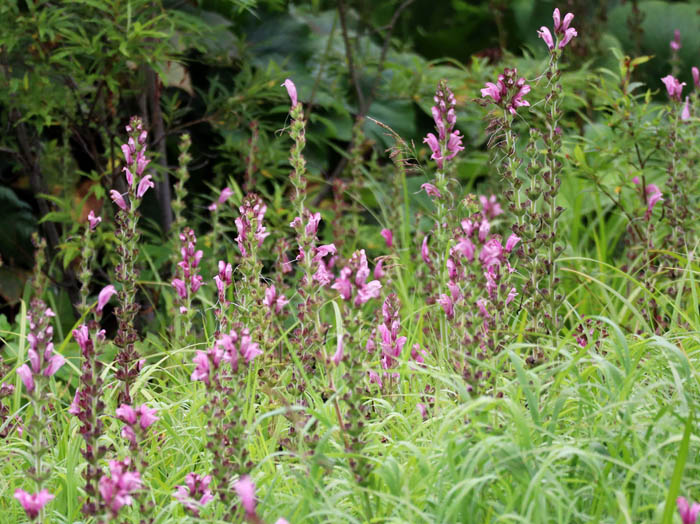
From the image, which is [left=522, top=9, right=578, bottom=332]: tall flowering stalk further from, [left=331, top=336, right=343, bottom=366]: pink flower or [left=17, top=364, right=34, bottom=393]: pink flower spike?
[left=17, top=364, right=34, bottom=393]: pink flower spike

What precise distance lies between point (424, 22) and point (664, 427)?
7472 millimetres

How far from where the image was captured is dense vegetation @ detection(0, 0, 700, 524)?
1.74 m

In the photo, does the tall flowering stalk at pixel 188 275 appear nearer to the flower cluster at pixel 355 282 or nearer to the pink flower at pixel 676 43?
the flower cluster at pixel 355 282

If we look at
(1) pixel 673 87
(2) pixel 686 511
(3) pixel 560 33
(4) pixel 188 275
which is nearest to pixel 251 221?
(4) pixel 188 275

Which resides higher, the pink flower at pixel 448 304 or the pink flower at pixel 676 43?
the pink flower at pixel 676 43

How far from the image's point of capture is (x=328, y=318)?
3.98m

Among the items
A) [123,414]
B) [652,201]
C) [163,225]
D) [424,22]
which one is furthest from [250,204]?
[424,22]

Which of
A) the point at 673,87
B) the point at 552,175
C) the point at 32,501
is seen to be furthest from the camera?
the point at 673,87

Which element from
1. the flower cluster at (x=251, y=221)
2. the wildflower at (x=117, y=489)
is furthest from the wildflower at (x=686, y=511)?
the flower cluster at (x=251, y=221)

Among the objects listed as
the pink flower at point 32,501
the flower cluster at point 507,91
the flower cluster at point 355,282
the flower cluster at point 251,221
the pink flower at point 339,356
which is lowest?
the pink flower at point 32,501

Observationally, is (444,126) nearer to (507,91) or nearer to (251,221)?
(507,91)

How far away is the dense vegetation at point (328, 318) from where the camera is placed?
174 cm

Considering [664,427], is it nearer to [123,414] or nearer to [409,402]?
[409,402]

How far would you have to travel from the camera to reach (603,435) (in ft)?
6.43
